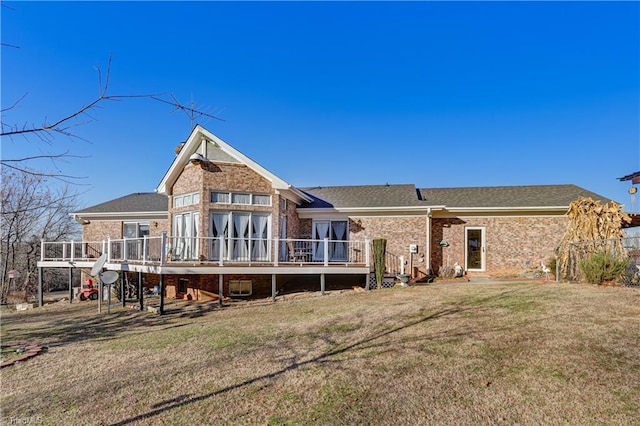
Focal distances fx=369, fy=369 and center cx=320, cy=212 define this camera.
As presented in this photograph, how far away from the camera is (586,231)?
13.1 m

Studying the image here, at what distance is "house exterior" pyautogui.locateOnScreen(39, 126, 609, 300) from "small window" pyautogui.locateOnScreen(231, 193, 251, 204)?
0.12ft

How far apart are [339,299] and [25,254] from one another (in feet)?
81.5

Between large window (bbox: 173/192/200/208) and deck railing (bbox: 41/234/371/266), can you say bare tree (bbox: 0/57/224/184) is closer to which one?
deck railing (bbox: 41/234/371/266)

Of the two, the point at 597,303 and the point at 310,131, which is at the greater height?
the point at 310,131

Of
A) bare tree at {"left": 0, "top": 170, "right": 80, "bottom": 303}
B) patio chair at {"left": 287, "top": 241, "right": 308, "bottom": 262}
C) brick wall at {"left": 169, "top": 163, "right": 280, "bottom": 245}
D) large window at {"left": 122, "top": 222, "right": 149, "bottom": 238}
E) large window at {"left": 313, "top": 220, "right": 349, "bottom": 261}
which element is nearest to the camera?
brick wall at {"left": 169, "top": 163, "right": 280, "bottom": 245}

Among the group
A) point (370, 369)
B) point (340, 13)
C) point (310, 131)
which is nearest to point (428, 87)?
point (310, 131)

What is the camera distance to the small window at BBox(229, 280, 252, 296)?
44.8ft

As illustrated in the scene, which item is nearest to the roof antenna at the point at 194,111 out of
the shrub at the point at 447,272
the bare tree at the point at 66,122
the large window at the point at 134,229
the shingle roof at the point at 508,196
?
the bare tree at the point at 66,122

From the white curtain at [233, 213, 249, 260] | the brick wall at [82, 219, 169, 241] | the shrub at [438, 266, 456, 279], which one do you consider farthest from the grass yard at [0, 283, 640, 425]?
the brick wall at [82, 219, 169, 241]

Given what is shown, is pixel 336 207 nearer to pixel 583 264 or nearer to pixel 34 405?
pixel 583 264

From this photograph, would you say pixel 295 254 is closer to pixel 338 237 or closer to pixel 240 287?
pixel 240 287

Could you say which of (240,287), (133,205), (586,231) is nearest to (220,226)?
(240,287)

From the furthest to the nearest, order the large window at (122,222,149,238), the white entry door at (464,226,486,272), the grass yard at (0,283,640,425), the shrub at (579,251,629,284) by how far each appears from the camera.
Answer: the large window at (122,222,149,238) → the white entry door at (464,226,486,272) → the shrub at (579,251,629,284) → the grass yard at (0,283,640,425)

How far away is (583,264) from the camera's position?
11.8m
